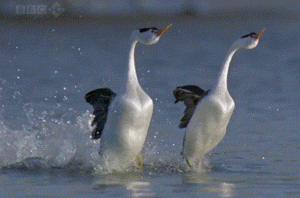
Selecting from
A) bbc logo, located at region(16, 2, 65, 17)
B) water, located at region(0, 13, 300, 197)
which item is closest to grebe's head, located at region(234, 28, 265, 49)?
water, located at region(0, 13, 300, 197)

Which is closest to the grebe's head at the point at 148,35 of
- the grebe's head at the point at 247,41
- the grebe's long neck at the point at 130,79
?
the grebe's long neck at the point at 130,79

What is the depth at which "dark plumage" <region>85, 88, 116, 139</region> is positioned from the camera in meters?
10.1

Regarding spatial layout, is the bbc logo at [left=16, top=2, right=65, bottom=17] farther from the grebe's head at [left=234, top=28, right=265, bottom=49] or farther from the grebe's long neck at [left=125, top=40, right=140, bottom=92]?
the grebe's long neck at [left=125, top=40, right=140, bottom=92]

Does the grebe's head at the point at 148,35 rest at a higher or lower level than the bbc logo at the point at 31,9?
lower

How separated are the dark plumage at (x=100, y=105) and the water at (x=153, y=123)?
13.2 inches

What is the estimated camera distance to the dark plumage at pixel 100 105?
1010cm

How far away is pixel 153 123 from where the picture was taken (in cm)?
1352

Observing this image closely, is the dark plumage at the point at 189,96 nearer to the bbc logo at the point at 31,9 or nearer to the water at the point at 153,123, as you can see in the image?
the water at the point at 153,123

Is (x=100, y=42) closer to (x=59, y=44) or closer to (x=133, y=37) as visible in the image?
(x=59, y=44)

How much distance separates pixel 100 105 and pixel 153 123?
3463 millimetres

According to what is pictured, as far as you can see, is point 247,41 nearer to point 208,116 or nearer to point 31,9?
point 208,116

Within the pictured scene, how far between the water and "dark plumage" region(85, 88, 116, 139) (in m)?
0.34

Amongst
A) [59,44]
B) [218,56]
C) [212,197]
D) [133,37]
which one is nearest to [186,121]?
[133,37]

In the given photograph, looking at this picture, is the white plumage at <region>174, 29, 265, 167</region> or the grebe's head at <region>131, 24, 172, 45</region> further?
the grebe's head at <region>131, 24, 172, 45</region>
